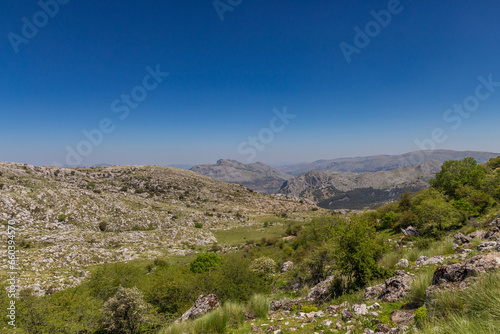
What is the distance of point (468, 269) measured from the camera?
6.84m

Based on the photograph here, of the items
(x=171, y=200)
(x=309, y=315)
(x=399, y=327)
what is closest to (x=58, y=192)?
(x=171, y=200)

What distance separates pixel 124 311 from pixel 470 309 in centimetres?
1859

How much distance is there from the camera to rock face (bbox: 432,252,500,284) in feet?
21.0

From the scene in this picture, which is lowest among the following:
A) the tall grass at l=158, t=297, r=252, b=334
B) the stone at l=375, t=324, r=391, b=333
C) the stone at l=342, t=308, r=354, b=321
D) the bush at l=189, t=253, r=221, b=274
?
the bush at l=189, t=253, r=221, b=274

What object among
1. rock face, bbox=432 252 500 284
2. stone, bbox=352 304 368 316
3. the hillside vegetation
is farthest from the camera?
stone, bbox=352 304 368 316

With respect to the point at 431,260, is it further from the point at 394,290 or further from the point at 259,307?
the point at 259,307

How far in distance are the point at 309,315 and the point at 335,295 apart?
4557 millimetres

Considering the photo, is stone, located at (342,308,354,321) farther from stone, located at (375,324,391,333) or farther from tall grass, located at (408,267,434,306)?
tall grass, located at (408,267,434,306)

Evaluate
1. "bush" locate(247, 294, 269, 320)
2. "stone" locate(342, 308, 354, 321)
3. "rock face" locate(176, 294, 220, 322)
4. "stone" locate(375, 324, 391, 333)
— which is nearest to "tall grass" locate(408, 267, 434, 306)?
"stone" locate(375, 324, 391, 333)

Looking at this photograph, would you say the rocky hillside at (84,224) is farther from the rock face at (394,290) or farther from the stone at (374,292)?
the rock face at (394,290)

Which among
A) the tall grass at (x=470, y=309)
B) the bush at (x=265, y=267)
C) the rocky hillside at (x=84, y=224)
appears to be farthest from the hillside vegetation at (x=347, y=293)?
the rocky hillside at (x=84, y=224)

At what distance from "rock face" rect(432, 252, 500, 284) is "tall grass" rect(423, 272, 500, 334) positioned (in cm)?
127

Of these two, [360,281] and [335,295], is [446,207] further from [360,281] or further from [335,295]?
[335,295]

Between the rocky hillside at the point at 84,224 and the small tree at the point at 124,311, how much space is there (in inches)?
1004
